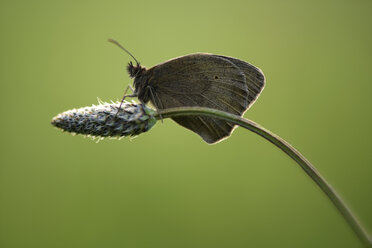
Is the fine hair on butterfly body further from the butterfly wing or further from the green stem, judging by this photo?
the green stem

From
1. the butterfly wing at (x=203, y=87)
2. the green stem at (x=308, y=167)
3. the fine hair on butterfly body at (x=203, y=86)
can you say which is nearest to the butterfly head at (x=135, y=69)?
the fine hair on butterfly body at (x=203, y=86)

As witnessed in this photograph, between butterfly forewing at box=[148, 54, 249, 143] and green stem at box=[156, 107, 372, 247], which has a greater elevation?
butterfly forewing at box=[148, 54, 249, 143]

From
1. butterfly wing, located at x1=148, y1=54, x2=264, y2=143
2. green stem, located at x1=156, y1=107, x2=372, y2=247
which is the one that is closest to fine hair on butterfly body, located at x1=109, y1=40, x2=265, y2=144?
butterfly wing, located at x1=148, y1=54, x2=264, y2=143

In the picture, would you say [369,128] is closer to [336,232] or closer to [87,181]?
[336,232]

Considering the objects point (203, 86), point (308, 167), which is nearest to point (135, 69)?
point (203, 86)

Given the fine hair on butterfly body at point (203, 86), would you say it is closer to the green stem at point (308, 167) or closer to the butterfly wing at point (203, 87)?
the butterfly wing at point (203, 87)

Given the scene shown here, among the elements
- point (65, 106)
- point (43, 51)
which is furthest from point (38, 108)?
point (43, 51)

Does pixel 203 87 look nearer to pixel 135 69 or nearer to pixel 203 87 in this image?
pixel 203 87
